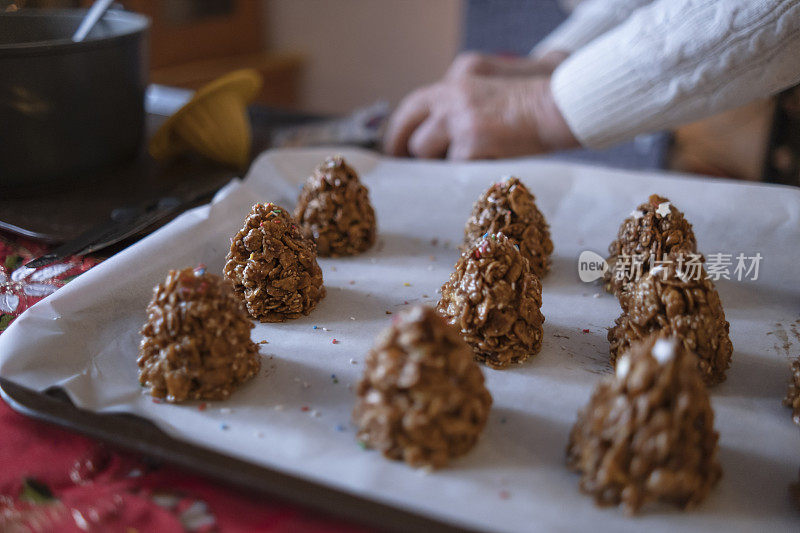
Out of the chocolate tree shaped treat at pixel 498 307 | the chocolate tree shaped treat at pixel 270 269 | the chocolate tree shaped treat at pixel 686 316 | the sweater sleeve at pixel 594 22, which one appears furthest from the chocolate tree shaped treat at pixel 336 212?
the sweater sleeve at pixel 594 22

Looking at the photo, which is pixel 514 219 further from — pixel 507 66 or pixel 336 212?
pixel 507 66

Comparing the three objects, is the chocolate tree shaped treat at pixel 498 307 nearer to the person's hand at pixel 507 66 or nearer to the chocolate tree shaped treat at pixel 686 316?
the chocolate tree shaped treat at pixel 686 316

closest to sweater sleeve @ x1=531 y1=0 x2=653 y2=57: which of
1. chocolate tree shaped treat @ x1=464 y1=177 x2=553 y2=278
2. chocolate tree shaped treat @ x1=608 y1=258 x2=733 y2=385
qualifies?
chocolate tree shaped treat @ x1=464 y1=177 x2=553 y2=278

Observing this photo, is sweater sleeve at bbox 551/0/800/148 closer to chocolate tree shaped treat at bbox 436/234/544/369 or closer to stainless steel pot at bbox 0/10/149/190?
chocolate tree shaped treat at bbox 436/234/544/369

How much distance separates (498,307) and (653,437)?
1.36 ft

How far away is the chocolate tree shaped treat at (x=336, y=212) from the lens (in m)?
1.66

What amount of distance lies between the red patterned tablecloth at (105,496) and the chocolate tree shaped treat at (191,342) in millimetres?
148

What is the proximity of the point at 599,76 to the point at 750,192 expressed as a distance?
1.59ft

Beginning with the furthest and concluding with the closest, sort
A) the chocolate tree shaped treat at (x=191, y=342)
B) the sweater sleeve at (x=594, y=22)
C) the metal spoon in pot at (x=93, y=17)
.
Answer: the sweater sleeve at (x=594, y=22), the metal spoon in pot at (x=93, y=17), the chocolate tree shaped treat at (x=191, y=342)

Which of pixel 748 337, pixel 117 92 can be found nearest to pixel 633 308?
pixel 748 337

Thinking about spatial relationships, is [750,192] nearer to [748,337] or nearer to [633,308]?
[748,337]

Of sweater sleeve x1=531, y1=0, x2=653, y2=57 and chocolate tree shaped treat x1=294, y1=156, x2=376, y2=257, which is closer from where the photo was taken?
chocolate tree shaped treat x1=294, y1=156, x2=376, y2=257

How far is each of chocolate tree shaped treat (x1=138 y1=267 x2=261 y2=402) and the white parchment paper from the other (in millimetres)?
33

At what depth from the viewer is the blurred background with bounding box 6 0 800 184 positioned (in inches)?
120
